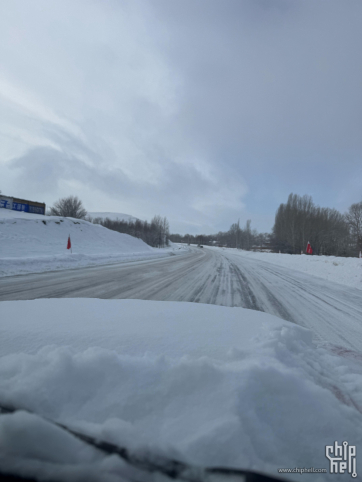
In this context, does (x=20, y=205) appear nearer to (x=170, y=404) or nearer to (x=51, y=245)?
(x=51, y=245)

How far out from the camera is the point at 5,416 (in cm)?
101

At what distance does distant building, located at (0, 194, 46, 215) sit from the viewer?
1066 inches

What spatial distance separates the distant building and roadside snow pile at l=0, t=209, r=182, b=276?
23.8ft

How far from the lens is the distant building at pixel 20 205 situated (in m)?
27.1

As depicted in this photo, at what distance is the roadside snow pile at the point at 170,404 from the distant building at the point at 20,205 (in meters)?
33.2

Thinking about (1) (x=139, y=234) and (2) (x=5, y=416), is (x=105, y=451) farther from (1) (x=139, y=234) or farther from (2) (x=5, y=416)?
(1) (x=139, y=234)

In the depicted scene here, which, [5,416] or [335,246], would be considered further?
[335,246]

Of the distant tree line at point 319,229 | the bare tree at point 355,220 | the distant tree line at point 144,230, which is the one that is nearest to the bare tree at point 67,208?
the distant tree line at point 144,230

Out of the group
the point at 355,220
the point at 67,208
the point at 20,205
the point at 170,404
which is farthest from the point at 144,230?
the point at 170,404

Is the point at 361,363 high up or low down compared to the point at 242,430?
down

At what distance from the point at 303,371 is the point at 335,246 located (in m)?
39.3

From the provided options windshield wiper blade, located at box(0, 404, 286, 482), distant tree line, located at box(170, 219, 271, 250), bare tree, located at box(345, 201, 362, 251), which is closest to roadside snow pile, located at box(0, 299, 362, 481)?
windshield wiper blade, located at box(0, 404, 286, 482)

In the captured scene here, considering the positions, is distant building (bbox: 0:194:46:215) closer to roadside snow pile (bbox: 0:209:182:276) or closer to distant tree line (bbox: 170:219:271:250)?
roadside snow pile (bbox: 0:209:182:276)

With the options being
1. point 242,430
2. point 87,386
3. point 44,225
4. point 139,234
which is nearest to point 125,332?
point 87,386
